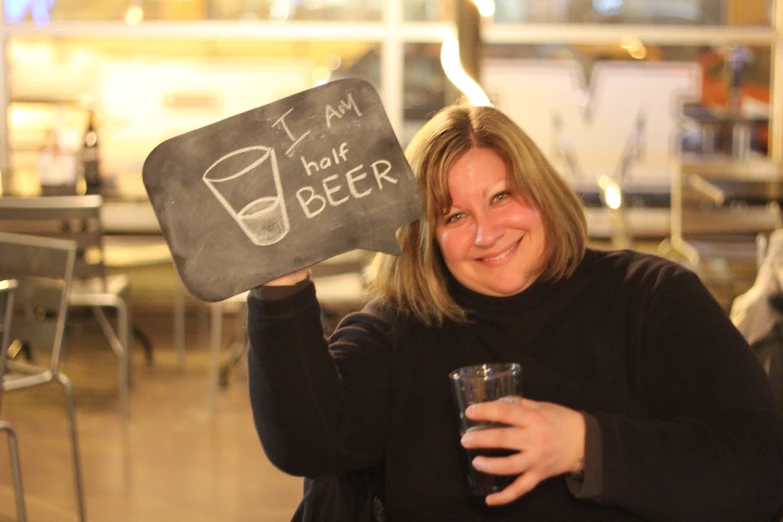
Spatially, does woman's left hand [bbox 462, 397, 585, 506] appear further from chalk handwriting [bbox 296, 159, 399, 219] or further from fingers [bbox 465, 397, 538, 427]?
chalk handwriting [bbox 296, 159, 399, 219]

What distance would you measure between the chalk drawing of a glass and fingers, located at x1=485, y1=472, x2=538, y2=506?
413 mm

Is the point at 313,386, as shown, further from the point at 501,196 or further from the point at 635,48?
the point at 635,48

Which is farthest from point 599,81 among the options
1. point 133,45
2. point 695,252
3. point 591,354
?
point 591,354

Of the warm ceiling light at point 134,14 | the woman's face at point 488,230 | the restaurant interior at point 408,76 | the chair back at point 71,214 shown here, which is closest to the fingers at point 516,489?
the woman's face at point 488,230

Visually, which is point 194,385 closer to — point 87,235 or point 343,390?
point 87,235

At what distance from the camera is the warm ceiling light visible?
6156 mm

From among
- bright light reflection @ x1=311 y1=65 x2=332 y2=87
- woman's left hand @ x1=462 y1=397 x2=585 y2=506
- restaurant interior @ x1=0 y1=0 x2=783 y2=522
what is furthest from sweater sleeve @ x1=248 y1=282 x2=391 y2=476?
bright light reflection @ x1=311 y1=65 x2=332 y2=87

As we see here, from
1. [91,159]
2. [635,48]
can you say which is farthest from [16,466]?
[635,48]

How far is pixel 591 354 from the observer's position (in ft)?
4.88

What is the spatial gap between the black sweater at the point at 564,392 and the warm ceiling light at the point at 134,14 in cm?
499

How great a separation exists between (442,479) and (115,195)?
4.21m

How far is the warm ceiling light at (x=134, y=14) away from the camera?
6.16m

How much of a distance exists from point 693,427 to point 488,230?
0.39 metres

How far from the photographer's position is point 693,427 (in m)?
1.38
